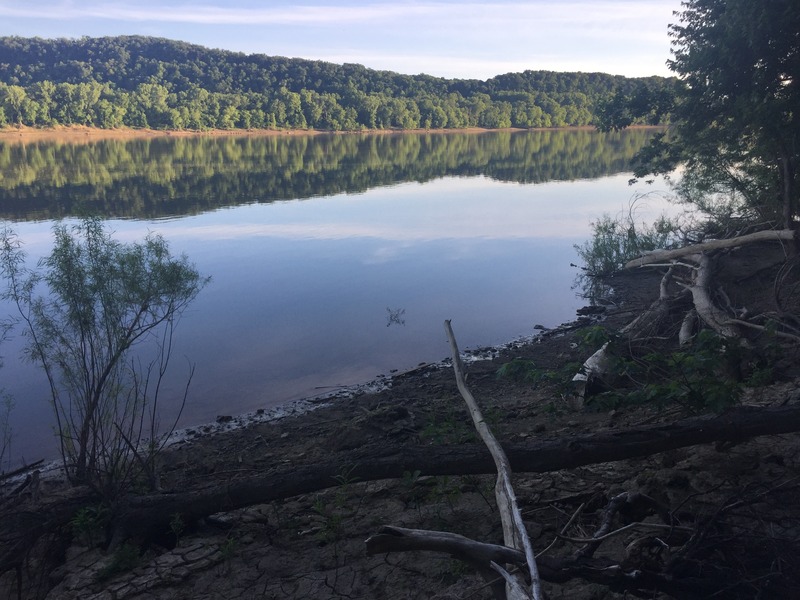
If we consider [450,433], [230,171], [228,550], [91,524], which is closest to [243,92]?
[230,171]

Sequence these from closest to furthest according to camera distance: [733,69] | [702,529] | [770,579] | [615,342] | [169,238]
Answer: [770,579] → [702,529] → [615,342] → [733,69] → [169,238]

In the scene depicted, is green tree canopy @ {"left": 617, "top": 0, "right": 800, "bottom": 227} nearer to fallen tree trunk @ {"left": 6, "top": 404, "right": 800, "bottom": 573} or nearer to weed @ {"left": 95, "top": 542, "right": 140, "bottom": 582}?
fallen tree trunk @ {"left": 6, "top": 404, "right": 800, "bottom": 573}

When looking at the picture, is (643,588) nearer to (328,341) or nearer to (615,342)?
(615,342)

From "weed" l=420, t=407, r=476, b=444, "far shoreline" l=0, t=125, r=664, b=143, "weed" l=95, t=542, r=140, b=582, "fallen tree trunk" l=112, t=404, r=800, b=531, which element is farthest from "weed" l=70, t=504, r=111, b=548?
"far shoreline" l=0, t=125, r=664, b=143

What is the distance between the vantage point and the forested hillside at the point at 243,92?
254 ft

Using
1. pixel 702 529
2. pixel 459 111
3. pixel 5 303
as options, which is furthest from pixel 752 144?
pixel 459 111

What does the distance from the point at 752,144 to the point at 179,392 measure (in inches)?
436

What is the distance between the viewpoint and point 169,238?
19266mm

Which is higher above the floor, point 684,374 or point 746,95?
point 746,95

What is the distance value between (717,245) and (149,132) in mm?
81622

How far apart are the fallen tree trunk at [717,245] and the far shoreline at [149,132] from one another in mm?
55284

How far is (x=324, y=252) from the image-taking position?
18359mm

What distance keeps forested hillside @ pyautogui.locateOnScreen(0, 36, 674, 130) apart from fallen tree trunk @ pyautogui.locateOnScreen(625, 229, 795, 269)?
76240 mm

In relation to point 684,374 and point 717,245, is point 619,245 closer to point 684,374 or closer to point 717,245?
point 717,245
